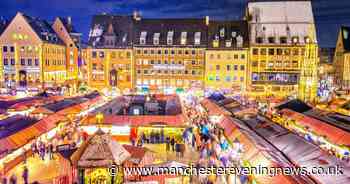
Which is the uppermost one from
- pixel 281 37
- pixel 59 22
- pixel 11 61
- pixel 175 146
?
pixel 59 22

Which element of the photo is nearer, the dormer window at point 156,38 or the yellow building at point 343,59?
the dormer window at point 156,38

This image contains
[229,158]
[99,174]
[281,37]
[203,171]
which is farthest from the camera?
[281,37]

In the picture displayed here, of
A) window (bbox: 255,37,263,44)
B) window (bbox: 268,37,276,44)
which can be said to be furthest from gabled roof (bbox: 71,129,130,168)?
window (bbox: 268,37,276,44)

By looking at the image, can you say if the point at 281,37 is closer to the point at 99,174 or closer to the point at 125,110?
the point at 125,110

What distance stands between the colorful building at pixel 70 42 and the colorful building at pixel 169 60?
1474 centimetres

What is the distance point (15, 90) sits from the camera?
4694 centimetres

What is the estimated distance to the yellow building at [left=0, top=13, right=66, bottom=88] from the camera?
53500mm

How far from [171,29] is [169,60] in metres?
5.54

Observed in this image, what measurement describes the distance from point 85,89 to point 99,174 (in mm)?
42767

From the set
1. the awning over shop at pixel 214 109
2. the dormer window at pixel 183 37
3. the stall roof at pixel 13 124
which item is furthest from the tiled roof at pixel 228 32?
the stall roof at pixel 13 124

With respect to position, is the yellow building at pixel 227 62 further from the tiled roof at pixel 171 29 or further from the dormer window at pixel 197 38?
the tiled roof at pixel 171 29

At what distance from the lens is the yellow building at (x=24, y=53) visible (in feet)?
176

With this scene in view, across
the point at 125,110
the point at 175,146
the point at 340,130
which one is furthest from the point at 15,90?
the point at 340,130

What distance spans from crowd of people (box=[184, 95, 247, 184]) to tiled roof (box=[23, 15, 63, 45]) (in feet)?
119
